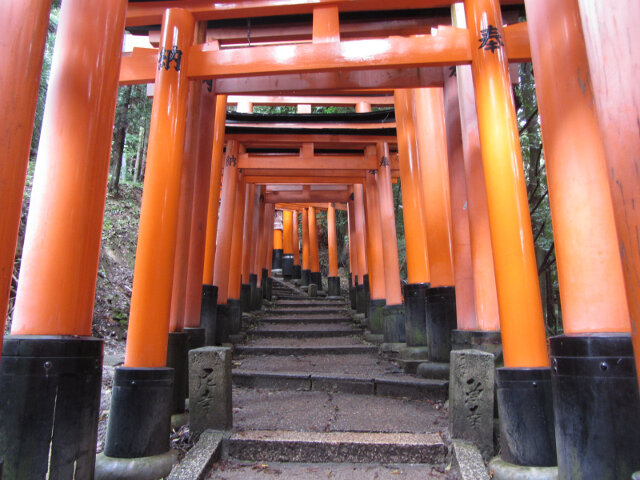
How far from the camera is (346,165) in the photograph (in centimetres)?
864

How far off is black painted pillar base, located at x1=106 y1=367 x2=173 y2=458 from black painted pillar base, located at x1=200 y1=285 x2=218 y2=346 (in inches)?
127

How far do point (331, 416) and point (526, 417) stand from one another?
5.95 feet

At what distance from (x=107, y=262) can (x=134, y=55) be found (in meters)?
6.51

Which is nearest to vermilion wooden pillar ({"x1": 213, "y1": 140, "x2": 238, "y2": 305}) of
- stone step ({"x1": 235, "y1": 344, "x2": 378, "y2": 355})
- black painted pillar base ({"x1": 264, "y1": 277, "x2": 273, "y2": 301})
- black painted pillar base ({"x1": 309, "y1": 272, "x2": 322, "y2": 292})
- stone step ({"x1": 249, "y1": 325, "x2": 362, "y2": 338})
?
stone step ({"x1": 235, "y1": 344, "x2": 378, "y2": 355})

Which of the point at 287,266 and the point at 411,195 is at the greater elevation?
the point at 287,266

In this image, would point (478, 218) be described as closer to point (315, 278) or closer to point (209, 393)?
point (209, 393)

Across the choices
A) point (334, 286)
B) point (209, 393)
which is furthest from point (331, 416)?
point (334, 286)

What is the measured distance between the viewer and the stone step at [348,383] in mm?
4714

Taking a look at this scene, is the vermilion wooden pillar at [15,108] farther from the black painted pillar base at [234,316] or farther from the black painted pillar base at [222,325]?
the black painted pillar base at [234,316]

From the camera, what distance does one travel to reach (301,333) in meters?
7.98

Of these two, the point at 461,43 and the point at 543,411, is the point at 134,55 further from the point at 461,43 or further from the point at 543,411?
the point at 543,411

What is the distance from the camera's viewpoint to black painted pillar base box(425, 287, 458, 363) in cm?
510

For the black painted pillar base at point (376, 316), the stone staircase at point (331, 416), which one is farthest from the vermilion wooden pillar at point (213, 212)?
the black painted pillar base at point (376, 316)

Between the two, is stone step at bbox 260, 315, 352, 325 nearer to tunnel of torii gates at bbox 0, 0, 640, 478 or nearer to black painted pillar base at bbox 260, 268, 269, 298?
black painted pillar base at bbox 260, 268, 269, 298
